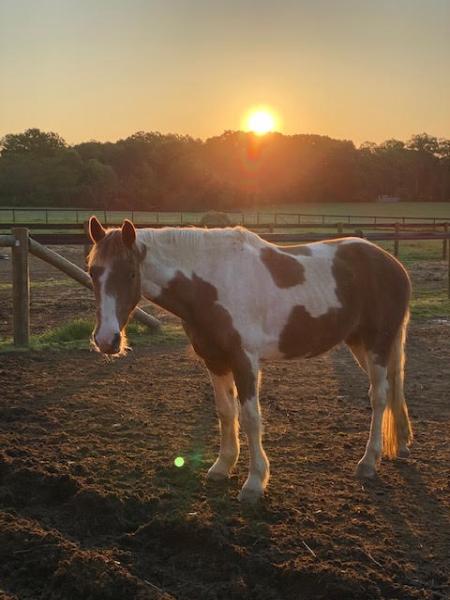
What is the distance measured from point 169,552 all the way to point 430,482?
196 centimetres

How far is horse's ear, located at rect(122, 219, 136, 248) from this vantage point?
11.2 ft

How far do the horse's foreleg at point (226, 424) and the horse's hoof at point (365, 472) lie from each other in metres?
0.86

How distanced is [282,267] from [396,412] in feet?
4.98

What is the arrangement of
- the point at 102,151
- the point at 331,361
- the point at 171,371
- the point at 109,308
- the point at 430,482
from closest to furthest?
the point at 109,308
the point at 430,482
the point at 171,371
the point at 331,361
the point at 102,151

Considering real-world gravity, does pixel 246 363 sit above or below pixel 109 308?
below

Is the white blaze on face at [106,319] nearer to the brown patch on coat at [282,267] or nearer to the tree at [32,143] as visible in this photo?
the brown patch on coat at [282,267]

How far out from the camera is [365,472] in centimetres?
420

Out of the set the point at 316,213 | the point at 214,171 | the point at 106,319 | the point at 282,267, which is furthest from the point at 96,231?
the point at 214,171

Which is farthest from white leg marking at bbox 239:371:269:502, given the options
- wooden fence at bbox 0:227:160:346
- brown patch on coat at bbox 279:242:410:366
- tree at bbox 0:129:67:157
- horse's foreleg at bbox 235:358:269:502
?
tree at bbox 0:129:67:157

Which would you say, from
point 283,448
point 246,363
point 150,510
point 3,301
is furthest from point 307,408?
point 3,301

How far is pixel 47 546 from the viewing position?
300cm

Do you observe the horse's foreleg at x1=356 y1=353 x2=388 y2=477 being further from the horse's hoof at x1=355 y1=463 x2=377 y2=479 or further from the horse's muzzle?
the horse's muzzle

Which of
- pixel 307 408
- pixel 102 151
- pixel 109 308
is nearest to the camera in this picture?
pixel 109 308

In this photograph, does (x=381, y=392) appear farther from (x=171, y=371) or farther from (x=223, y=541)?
(x=171, y=371)
